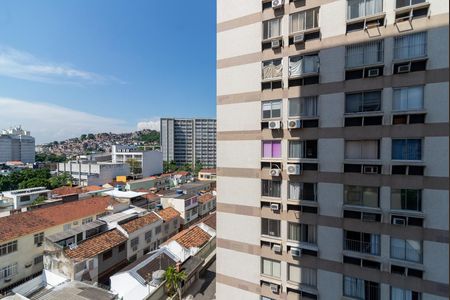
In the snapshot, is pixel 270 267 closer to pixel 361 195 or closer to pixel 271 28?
pixel 361 195

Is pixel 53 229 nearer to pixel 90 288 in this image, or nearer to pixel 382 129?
pixel 90 288

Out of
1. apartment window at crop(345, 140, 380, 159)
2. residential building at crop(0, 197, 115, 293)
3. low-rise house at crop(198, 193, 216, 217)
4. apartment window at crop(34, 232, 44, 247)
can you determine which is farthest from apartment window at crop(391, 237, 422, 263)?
low-rise house at crop(198, 193, 216, 217)

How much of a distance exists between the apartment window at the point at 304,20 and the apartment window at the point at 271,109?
9.81 ft

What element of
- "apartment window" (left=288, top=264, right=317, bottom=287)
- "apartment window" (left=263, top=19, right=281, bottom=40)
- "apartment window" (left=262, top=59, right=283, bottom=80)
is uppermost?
"apartment window" (left=263, top=19, right=281, bottom=40)

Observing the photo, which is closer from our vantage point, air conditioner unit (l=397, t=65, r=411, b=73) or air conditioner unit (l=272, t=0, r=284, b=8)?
air conditioner unit (l=397, t=65, r=411, b=73)

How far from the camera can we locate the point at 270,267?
10516 mm

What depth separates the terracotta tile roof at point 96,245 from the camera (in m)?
20.6

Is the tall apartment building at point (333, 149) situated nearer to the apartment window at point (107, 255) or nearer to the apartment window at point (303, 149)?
the apartment window at point (303, 149)

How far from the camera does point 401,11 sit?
8.18 metres

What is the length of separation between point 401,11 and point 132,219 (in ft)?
98.0

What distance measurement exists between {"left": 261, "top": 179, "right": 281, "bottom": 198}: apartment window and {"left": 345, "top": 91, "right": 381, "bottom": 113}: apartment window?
13.0ft

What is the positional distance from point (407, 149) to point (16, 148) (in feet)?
577

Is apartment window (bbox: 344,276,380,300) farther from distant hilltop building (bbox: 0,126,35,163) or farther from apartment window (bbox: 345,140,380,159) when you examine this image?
distant hilltop building (bbox: 0,126,35,163)

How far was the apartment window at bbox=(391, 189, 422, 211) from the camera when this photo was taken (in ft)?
26.5
